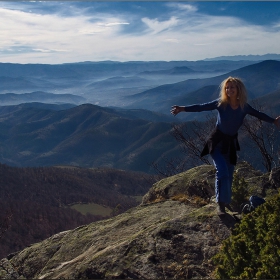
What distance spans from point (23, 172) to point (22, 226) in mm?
55391

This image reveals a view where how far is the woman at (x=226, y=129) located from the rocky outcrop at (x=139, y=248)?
565 mm

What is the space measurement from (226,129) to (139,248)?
2840mm

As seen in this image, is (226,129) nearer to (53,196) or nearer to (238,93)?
(238,93)

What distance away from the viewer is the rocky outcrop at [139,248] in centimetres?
532

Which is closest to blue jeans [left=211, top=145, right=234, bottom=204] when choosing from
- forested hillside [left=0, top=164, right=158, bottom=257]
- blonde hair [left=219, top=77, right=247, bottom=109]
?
blonde hair [left=219, top=77, right=247, bottom=109]

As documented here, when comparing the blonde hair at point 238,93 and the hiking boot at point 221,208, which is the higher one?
the blonde hair at point 238,93

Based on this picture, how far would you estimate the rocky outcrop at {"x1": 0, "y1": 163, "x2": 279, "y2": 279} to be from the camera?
532 cm

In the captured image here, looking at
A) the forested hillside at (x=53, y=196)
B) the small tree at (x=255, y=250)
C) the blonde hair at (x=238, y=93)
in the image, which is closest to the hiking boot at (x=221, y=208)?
the small tree at (x=255, y=250)

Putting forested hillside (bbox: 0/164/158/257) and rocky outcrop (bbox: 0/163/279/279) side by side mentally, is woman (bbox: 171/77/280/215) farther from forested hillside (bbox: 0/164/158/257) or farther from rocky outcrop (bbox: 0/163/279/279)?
forested hillside (bbox: 0/164/158/257)

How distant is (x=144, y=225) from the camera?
7.36m

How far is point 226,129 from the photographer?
6.59 m

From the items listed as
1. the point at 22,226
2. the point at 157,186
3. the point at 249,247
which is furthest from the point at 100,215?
the point at 249,247

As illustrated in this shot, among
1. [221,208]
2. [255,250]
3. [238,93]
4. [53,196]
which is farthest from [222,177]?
[53,196]

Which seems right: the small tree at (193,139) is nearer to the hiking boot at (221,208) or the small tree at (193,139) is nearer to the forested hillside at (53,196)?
the hiking boot at (221,208)
